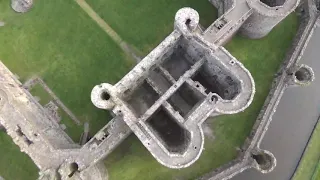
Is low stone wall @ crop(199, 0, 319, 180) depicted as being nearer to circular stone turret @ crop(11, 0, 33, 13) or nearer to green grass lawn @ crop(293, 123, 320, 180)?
green grass lawn @ crop(293, 123, 320, 180)

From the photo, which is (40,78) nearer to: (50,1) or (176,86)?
(50,1)

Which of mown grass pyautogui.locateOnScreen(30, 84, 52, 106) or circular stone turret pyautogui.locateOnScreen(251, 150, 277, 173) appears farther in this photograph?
mown grass pyautogui.locateOnScreen(30, 84, 52, 106)

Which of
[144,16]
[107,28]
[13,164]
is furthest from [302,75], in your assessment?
[13,164]

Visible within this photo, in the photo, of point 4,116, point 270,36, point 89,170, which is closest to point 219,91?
point 270,36

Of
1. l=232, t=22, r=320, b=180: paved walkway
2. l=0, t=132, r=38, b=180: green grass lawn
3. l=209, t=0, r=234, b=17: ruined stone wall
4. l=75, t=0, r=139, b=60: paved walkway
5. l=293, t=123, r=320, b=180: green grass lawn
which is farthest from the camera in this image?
l=75, t=0, r=139, b=60: paved walkway

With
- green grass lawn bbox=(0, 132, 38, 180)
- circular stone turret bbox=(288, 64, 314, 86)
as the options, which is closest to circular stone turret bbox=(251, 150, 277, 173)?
circular stone turret bbox=(288, 64, 314, 86)

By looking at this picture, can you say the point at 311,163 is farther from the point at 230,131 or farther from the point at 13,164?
the point at 13,164

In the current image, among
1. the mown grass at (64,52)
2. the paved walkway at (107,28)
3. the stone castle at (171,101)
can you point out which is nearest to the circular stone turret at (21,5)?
the stone castle at (171,101)
